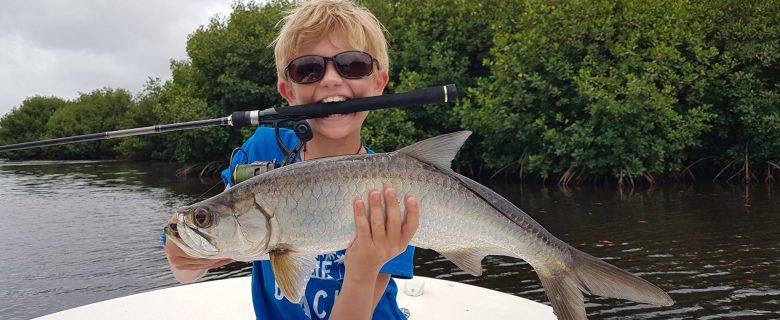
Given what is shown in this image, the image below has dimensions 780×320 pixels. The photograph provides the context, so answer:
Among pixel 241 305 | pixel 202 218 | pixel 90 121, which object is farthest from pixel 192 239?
pixel 90 121

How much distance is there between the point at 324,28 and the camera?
2953 millimetres

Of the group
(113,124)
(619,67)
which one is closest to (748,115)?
(619,67)

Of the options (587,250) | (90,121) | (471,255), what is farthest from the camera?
(90,121)

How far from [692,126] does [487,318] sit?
730 inches

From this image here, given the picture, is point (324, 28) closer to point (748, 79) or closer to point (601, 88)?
point (601, 88)

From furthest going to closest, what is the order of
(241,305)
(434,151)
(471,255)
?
(241,305) < (471,255) < (434,151)

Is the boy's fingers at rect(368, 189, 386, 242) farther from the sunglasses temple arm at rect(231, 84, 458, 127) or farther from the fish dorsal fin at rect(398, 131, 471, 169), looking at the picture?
the sunglasses temple arm at rect(231, 84, 458, 127)

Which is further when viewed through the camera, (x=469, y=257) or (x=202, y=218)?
(x=469, y=257)

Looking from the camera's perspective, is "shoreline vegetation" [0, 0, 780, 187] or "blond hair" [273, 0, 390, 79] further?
"shoreline vegetation" [0, 0, 780, 187]

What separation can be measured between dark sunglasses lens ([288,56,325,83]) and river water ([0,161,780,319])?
22.6 ft

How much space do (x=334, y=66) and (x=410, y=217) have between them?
3.27ft

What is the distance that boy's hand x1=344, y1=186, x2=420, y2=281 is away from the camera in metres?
2.21

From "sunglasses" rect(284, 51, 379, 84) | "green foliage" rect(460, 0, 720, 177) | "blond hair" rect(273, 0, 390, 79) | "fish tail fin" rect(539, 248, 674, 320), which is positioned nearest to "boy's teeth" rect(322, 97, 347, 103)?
"sunglasses" rect(284, 51, 379, 84)

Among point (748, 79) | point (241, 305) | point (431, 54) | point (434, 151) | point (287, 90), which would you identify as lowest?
point (241, 305)
